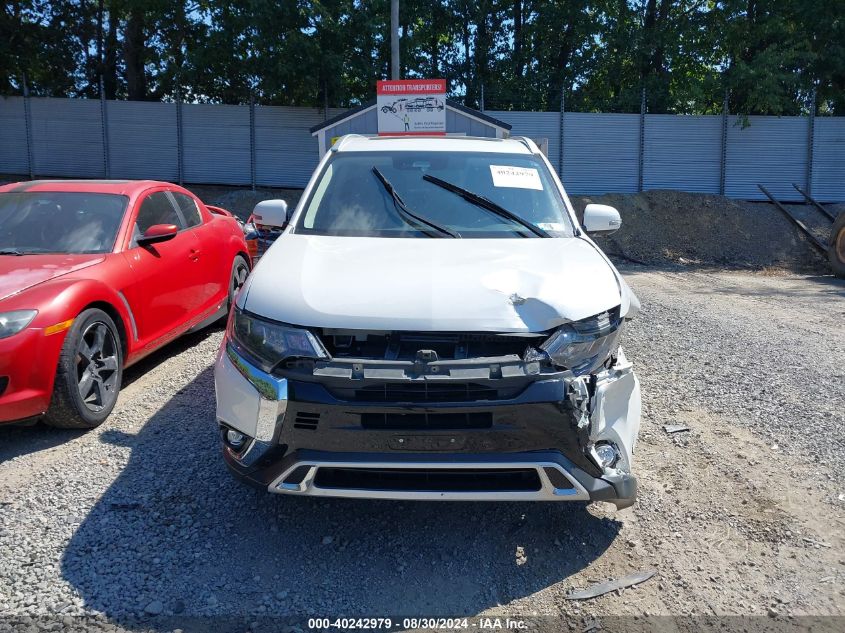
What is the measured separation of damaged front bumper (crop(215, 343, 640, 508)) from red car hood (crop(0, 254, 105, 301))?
2.33 metres

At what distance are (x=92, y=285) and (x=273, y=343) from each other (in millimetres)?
2274

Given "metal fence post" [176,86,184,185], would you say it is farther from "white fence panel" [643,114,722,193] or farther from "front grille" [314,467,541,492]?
"front grille" [314,467,541,492]

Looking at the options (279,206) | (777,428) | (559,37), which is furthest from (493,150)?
(559,37)

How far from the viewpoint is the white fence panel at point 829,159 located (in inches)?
794

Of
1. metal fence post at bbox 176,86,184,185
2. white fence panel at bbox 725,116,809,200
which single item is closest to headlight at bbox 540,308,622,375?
white fence panel at bbox 725,116,809,200

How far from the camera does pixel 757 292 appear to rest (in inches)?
453

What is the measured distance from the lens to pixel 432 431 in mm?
2969

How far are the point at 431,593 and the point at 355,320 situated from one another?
1.23 m

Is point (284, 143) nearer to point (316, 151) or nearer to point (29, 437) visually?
point (316, 151)

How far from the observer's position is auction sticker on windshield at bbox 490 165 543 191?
463 cm

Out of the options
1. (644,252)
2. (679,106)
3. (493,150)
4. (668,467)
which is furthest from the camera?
(679,106)

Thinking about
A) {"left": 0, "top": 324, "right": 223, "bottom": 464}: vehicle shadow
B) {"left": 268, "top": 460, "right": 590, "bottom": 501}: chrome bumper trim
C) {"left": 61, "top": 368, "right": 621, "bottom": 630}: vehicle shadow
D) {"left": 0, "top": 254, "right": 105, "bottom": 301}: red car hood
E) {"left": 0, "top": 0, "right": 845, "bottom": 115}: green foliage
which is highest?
{"left": 0, "top": 0, "right": 845, "bottom": 115}: green foliage

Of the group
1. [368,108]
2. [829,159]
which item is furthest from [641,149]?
[368,108]

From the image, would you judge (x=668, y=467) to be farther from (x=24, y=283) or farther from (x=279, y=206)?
(x=24, y=283)
